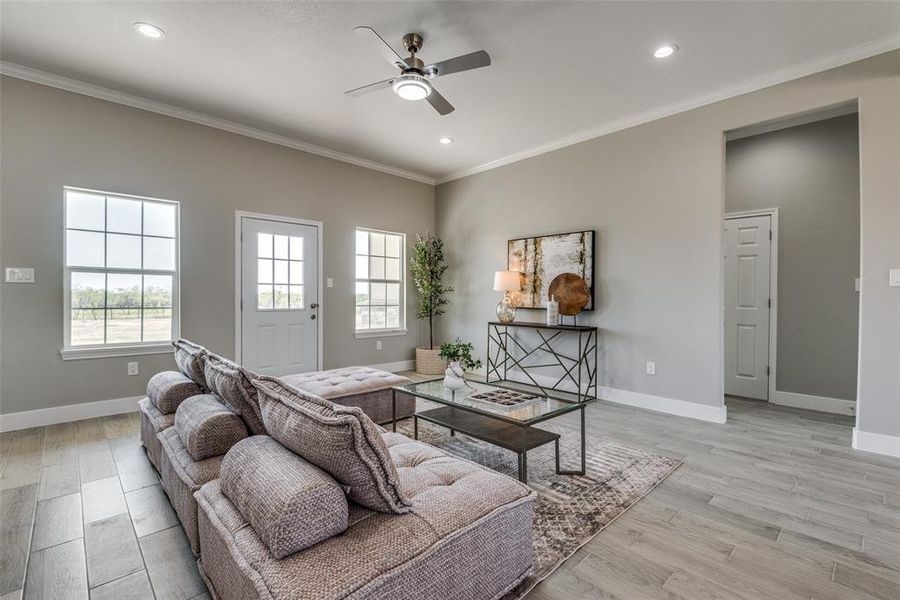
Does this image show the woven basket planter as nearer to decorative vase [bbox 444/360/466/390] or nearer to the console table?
the console table

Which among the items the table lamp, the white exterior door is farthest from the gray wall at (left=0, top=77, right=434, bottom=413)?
the white exterior door

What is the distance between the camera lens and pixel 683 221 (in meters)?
3.82

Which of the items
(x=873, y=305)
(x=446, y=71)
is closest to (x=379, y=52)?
(x=446, y=71)

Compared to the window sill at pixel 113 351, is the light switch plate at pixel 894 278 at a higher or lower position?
higher

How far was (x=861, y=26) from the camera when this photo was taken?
2.71m

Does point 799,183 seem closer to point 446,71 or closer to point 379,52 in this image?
point 446,71

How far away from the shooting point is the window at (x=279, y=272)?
182 inches

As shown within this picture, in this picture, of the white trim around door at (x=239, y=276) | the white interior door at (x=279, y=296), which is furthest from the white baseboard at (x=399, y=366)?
the white interior door at (x=279, y=296)

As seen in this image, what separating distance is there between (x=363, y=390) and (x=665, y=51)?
3422 millimetres

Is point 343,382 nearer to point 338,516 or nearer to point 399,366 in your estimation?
point 338,516

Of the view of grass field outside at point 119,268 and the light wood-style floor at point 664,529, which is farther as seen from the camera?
the view of grass field outside at point 119,268

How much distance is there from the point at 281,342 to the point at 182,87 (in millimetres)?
2682

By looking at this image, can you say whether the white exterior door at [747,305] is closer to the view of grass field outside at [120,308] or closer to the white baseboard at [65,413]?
the view of grass field outside at [120,308]

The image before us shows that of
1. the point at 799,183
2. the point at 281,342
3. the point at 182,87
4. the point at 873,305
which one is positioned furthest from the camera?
the point at 281,342
